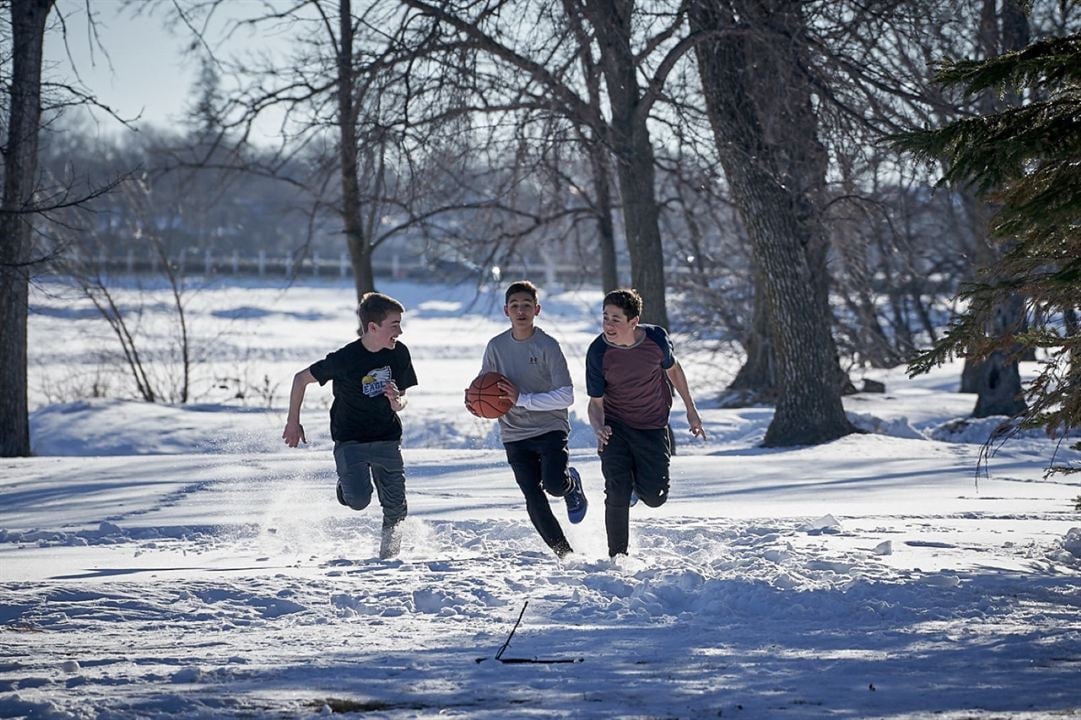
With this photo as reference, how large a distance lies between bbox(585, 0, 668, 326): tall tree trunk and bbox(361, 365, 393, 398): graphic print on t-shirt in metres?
7.60

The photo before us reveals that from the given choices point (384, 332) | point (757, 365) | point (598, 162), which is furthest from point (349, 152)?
point (757, 365)

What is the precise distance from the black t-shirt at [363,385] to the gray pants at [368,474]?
7 cm

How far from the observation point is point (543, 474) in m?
8.29

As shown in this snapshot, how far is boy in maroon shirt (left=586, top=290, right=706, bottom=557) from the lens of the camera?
8.05 m

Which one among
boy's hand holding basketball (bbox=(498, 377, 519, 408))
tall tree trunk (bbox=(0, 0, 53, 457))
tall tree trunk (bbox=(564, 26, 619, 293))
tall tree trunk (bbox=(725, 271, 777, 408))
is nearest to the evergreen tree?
boy's hand holding basketball (bbox=(498, 377, 519, 408))

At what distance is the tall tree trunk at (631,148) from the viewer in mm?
15148

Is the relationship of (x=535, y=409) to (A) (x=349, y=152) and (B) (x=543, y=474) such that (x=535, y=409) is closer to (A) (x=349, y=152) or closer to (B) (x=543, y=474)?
(B) (x=543, y=474)

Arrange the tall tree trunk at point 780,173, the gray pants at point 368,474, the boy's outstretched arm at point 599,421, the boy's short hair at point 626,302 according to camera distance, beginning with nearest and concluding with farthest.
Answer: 1. the boy's short hair at point 626,302
2. the boy's outstretched arm at point 599,421
3. the gray pants at point 368,474
4. the tall tree trunk at point 780,173

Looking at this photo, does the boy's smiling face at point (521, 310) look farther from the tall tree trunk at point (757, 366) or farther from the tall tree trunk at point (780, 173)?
the tall tree trunk at point (757, 366)

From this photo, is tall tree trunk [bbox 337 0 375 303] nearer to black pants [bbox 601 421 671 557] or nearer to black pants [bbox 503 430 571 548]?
black pants [bbox 503 430 571 548]

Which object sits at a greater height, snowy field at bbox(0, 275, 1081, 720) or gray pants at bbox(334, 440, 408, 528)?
gray pants at bbox(334, 440, 408, 528)

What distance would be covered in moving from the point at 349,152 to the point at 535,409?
1029 centimetres

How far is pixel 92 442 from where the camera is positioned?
19.4 metres

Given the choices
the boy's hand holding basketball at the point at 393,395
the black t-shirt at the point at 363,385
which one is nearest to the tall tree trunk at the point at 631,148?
the black t-shirt at the point at 363,385
